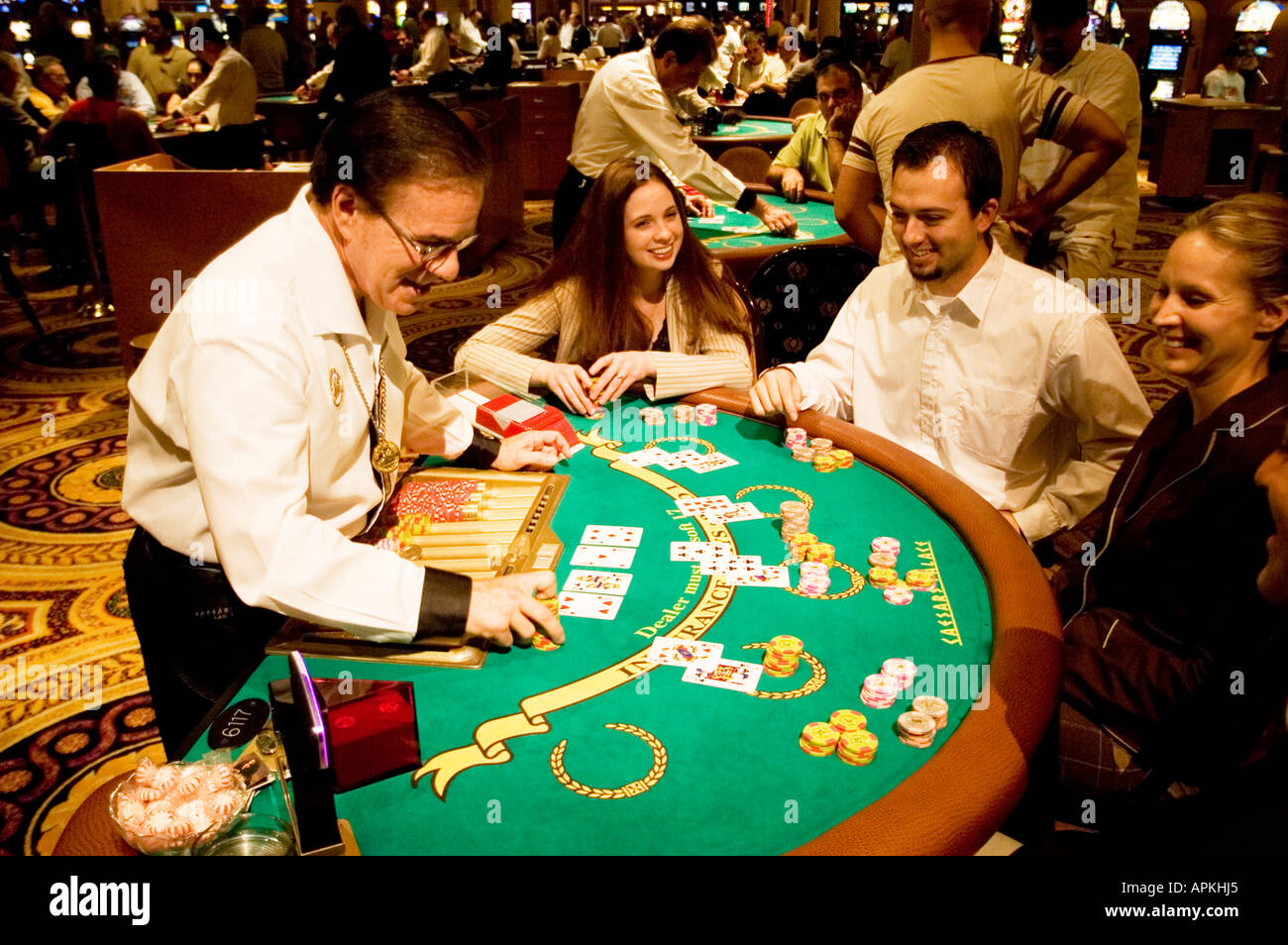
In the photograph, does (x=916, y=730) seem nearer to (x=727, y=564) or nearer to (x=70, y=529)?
(x=727, y=564)

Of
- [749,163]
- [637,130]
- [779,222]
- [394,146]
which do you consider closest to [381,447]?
[394,146]

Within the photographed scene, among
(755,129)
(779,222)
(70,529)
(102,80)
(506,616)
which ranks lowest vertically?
(70,529)

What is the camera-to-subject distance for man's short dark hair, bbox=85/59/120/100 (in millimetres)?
6504

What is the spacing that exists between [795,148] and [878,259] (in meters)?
2.49

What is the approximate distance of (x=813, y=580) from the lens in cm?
176

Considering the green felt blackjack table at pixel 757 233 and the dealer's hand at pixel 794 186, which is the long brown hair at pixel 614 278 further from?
the dealer's hand at pixel 794 186

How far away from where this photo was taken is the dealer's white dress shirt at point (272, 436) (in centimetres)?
148

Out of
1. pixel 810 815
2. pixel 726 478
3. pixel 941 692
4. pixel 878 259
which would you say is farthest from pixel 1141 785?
pixel 878 259

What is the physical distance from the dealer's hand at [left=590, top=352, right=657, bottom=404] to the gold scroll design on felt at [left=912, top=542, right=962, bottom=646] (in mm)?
1125

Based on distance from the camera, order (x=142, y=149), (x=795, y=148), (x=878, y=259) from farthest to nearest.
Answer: (x=142, y=149) → (x=795, y=148) → (x=878, y=259)

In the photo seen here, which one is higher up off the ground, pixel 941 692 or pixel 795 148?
pixel 795 148

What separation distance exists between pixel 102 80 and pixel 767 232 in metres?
4.91

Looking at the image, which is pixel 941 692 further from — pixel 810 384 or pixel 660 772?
pixel 810 384
